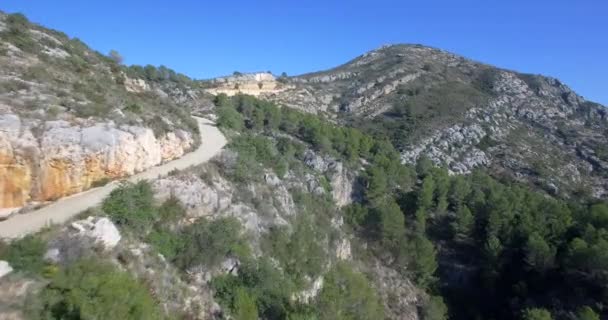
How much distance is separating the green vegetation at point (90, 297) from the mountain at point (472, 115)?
57.5 metres

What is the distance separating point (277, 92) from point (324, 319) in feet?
253

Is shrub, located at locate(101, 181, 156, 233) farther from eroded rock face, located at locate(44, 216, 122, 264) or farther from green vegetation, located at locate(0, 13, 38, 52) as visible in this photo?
green vegetation, located at locate(0, 13, 38, 52)

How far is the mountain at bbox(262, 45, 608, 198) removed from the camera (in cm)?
7631

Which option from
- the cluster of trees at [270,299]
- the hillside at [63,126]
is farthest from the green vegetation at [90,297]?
the cluster of trees at [270,299]

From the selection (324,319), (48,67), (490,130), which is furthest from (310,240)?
(490,130)

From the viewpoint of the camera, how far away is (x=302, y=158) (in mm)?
48969

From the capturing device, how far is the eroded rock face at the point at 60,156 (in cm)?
1938

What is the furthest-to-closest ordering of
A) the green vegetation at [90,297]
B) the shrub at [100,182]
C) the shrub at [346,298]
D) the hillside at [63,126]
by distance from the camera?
the shrub at [346,298]
the shrub at [100,182]
the hillside at [63,126]
the green vegetation at [90,297]

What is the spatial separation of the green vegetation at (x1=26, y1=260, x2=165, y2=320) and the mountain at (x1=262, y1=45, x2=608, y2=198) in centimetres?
5753

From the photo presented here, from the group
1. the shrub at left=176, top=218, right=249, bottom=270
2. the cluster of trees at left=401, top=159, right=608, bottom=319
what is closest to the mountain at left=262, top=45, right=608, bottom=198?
the cluster of trees at left=401, top=159, right=608, bottom=319

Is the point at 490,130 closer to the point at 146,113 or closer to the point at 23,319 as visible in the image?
the point at 146,113

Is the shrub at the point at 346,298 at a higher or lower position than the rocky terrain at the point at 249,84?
lower

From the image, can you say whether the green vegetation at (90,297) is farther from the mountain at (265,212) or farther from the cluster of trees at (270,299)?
the cluster of trees at (270,299)

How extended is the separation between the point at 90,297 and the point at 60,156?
866 cm
